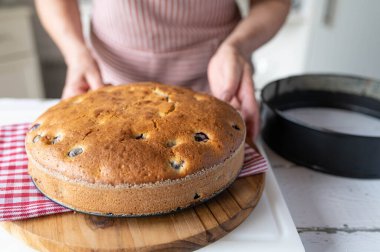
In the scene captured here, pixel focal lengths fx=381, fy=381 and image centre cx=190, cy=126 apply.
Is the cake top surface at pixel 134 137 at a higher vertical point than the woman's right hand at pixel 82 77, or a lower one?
higher

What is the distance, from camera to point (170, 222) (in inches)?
21.2

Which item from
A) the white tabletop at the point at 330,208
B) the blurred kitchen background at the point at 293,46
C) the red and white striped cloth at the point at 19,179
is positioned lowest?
the blurred kitchen background at the point at 293,46

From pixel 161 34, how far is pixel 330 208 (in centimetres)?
59

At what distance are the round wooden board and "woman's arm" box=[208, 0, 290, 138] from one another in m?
0.29

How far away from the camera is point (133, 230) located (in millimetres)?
521

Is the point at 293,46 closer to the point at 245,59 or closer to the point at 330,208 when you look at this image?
the point at 245,59

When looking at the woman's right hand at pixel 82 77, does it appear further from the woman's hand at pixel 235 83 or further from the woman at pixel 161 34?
the woman's hand at pixel 235 83

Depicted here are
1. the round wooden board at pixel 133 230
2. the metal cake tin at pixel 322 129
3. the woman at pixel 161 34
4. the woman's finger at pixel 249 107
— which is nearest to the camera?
the round wooden board at pixel 133 230

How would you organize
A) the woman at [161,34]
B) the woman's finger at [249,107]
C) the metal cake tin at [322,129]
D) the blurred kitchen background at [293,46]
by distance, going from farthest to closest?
the blurred kitchen background at [293,46] < the woman at [161,34] < the woman's finger at [249,107] < the metal cake tin at [322,129]

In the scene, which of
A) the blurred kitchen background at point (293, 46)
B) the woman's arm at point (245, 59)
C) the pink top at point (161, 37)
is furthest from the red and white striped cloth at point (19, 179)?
the blurred kitchen background at point (293, 46)

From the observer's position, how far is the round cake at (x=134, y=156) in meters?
0.52

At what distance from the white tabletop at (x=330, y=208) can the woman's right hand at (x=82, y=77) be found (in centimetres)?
42

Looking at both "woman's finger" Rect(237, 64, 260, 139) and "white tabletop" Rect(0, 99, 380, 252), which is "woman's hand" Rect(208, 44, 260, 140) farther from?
"white tabletop" Rect(0, 99, 380, 252)

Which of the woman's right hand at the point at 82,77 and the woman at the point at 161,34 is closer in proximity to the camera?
the woman's right hand at the point at 82,77
